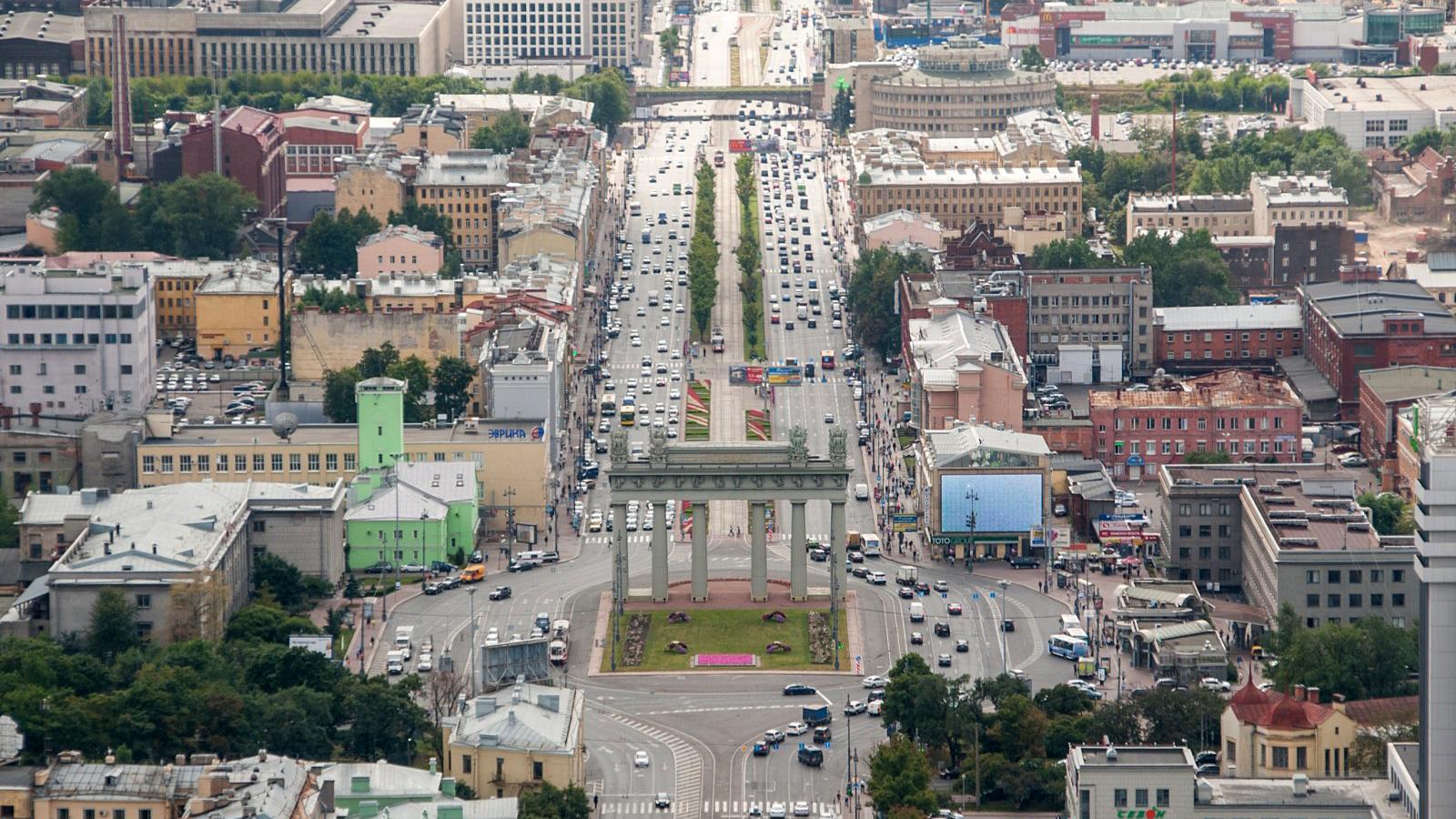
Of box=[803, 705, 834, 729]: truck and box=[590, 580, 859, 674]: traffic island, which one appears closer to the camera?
box=[803, 705, 834, 729]: truck

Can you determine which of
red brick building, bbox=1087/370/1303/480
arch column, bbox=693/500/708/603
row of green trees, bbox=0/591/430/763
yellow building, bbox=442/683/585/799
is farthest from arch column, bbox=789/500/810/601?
yellow building, bbox=442/683/585/799

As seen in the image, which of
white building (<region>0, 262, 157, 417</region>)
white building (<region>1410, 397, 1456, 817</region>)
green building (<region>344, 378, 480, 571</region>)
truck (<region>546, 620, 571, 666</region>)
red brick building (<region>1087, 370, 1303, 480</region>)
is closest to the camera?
white building (<region>1410, 397, 1456, 817</region>)

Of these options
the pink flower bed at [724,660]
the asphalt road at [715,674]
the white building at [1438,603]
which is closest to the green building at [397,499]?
the asphalt road at [715,674]

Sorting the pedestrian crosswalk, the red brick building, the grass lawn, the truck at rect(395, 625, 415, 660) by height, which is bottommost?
the pedestrian crosswalk

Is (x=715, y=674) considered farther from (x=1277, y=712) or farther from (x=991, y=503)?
(x=1277, y=712)

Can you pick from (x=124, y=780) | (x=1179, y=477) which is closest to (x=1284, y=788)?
(x=124, y=780)

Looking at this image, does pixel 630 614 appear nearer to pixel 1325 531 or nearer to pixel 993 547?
pixel 993 547

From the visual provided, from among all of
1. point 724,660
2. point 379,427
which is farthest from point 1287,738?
point 379,427

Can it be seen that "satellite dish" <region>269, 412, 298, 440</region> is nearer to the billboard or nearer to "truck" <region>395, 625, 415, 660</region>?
"truck" <region>395, 625, 415, 660</region>

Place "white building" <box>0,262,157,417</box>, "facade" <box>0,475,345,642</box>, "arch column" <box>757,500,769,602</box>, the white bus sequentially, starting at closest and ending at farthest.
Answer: "facade" <box>0,475,345,642</box> < the white bus < "arch column" <box>757,500,769,602</box> < "white building" <box>0,262,157,417</box>
